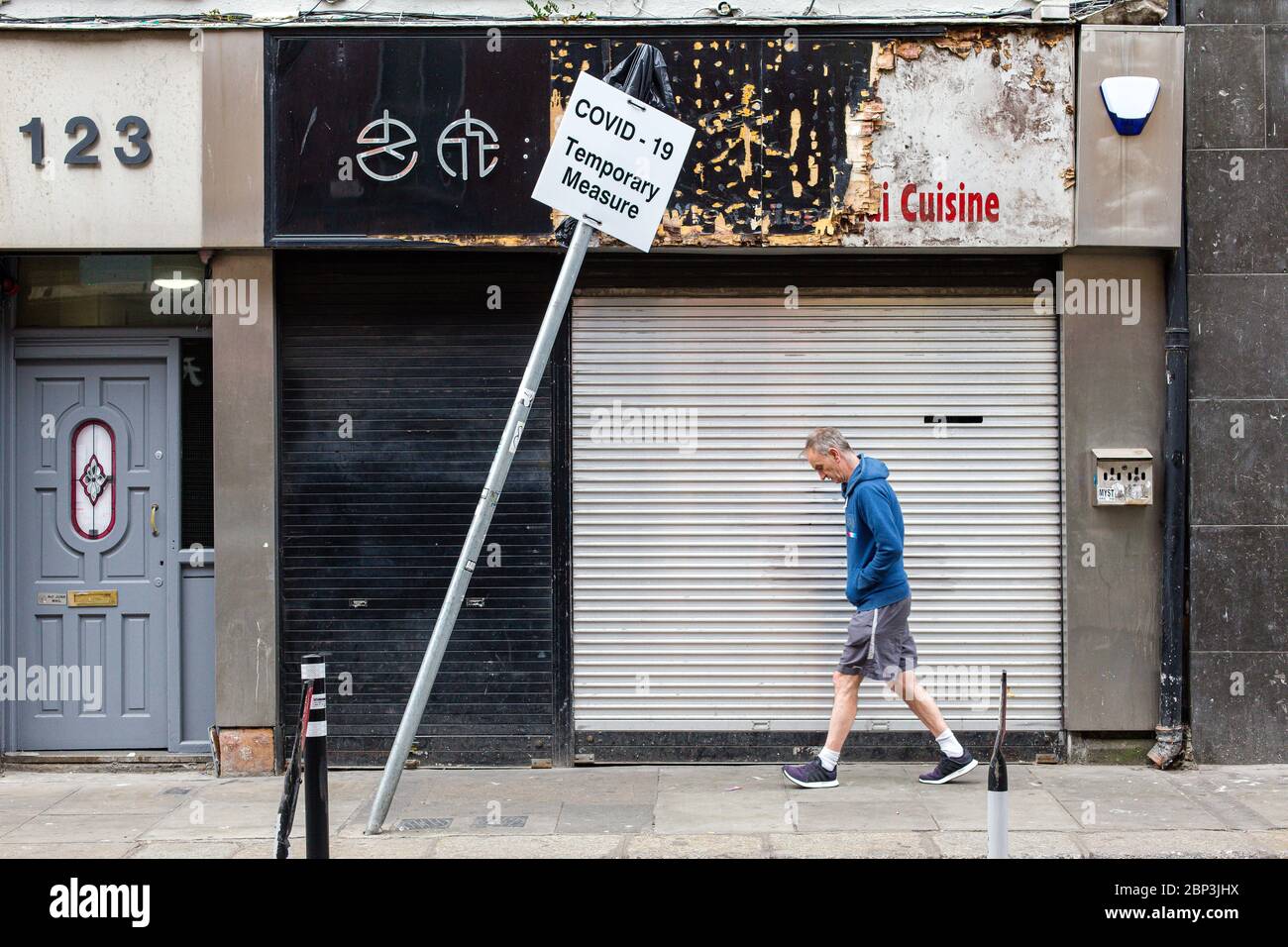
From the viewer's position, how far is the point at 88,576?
30.7 feet

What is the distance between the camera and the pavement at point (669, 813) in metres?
7.26

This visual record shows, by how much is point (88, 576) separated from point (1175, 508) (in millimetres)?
7394

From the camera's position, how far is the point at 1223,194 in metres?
8.87

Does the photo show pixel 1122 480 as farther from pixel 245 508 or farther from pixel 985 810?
pixel 245 508

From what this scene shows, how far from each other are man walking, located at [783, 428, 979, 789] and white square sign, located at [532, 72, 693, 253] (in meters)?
1.84

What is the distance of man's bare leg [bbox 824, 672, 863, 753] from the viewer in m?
8.30

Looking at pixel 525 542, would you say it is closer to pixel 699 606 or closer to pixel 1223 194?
pixel 699 606

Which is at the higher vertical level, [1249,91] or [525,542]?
[1249,91]

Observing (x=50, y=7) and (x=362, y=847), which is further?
(x=50, y=7)

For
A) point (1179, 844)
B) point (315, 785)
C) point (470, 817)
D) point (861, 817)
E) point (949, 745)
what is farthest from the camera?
point (949, 745)

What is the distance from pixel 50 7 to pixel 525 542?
4.79 m

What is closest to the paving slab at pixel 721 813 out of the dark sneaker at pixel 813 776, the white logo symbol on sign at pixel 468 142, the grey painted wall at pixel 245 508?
the dark sneaker at pixel 813 776

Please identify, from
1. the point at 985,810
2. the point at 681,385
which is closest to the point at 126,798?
the point at 681,385

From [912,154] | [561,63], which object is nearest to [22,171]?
[561,63]
